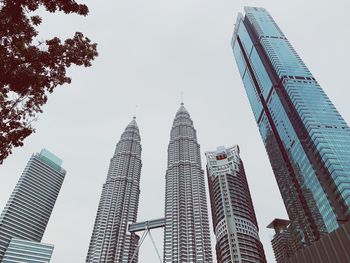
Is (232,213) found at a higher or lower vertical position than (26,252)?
higher

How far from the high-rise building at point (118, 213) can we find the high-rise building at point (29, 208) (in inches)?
1911

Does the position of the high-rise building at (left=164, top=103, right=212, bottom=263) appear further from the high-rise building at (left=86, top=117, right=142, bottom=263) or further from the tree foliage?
the tree foliage

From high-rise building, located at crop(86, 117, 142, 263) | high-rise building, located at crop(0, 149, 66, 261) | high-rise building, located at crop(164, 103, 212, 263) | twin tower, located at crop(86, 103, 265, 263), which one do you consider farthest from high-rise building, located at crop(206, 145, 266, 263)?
high-rise building, located at crop(0, 149, 66, 261)

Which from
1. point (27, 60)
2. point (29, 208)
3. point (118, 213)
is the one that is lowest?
point (27, 60)

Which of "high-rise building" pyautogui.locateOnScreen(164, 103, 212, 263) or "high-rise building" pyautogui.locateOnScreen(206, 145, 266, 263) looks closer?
"high-rise building" pyautogui.locateOnScreen(206, 145, 266, 263)

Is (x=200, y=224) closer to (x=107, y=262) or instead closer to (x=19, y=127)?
(x=107, y=262)

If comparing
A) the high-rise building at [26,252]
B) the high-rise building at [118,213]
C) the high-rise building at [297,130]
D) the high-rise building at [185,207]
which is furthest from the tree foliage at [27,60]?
the high-rise building at [26,252]

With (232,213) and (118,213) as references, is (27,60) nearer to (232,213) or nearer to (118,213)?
(232,213)

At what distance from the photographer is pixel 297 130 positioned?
126 metres

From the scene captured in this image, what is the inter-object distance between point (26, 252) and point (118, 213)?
5156cm

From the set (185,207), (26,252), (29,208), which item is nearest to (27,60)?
(185,207)

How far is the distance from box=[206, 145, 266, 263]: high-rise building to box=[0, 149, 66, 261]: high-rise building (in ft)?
373

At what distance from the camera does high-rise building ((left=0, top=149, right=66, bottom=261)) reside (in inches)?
6422

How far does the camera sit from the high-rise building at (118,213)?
14225 centimetres
